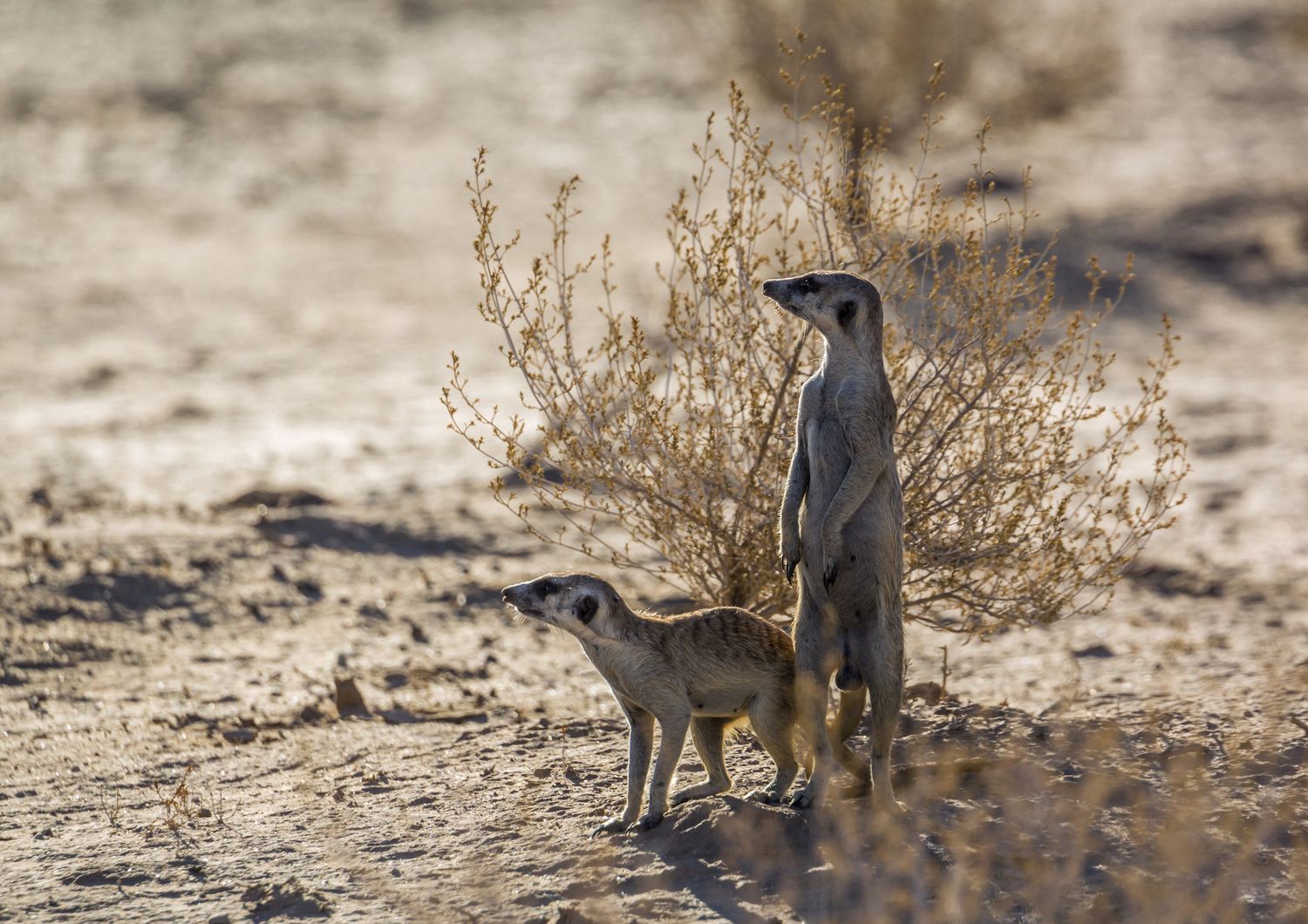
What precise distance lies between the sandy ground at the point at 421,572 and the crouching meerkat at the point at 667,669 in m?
0.26

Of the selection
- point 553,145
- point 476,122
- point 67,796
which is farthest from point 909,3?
point 67,796

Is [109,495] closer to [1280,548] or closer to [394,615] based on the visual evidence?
[394,615]

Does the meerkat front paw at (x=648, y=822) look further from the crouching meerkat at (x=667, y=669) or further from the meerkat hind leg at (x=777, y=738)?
the meerkat hind leg at (x=777, y=738)

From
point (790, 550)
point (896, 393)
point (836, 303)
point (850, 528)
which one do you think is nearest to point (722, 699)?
point (790, 550)

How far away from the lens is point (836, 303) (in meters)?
5.14

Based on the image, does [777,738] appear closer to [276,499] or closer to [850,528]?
[850,528]

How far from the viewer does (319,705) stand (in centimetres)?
752

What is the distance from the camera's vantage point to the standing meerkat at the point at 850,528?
511 cm

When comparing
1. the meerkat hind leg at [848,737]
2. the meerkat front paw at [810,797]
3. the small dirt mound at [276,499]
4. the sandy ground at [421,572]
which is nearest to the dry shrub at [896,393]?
the sandy ground at [421,572]

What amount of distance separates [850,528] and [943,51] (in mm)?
16545

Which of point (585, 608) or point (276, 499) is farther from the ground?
point (276, 499)

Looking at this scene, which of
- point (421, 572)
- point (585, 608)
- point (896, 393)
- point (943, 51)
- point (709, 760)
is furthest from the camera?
point (943, 51)

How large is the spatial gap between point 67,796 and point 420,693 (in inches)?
76.7

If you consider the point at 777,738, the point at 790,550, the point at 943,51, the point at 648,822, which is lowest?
the point at 648,822
